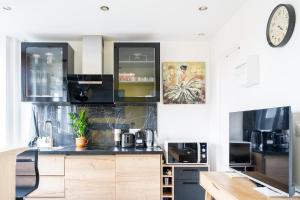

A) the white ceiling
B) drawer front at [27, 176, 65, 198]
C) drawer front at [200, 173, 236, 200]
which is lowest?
drawer front at [27, 176, 65, 198]

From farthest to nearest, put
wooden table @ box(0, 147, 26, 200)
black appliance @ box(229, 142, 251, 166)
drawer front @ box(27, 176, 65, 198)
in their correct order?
drawer front @ box(27, 176, 65, 198) → black appliance @ box(229, 142, 251, 166) → wooden table @ box(0, 147, 26, 200)

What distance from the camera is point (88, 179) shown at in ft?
10.3

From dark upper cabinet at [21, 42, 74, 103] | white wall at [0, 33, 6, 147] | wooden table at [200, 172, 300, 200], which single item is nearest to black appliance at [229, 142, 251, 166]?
wooden table at [200, 172, 300, 200]

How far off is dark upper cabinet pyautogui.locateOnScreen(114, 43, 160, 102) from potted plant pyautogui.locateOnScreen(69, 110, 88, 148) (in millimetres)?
635

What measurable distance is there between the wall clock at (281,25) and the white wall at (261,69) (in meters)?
0.03

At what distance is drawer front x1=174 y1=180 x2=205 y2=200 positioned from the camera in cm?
319

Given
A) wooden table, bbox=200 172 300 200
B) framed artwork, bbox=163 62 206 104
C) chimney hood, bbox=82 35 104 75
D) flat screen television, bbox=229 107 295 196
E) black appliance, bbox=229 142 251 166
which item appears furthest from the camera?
framed artwork, bbox=163 62 206 104

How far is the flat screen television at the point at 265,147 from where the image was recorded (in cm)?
151

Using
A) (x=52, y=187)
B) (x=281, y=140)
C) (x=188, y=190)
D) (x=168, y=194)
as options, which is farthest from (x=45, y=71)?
(x=281, y=140)

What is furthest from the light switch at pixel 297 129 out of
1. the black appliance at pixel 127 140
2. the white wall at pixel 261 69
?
the black appliance at pixel 127 140

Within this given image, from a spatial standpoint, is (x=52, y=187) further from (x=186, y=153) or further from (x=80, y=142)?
(x=186, y=153)

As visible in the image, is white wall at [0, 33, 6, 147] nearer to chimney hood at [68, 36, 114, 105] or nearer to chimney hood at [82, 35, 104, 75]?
chimney hood at [68, 36, 114, 105]

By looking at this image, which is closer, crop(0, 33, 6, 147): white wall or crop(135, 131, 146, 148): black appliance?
crop(0, 33, 6, 147): white wall

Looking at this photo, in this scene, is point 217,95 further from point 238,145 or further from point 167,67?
point 238,145
